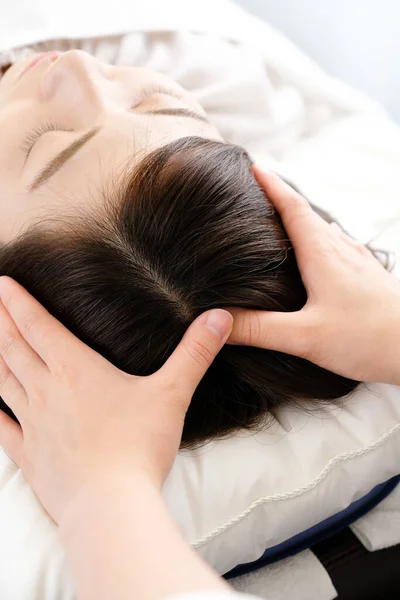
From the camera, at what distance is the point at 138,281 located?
0.72m

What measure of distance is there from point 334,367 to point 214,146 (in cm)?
34

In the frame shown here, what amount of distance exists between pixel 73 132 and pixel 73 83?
0.10 meters

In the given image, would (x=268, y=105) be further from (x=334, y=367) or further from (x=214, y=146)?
(x=334, y=367)


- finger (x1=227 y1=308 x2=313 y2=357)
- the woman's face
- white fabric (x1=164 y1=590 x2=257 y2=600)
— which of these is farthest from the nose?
white fabric (x1=164 y1=590 x2=257 y2=600)

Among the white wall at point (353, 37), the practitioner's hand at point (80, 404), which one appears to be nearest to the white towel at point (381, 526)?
the practitioner's hand at point (80, 404)

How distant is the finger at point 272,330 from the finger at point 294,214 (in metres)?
0.12

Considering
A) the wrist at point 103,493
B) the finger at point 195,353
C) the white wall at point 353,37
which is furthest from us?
the white wall at point 353,37

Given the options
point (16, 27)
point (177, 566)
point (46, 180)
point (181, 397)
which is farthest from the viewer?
point (16, 27)

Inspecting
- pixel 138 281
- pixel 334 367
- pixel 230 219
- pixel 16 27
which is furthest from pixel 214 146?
pixel 16 27

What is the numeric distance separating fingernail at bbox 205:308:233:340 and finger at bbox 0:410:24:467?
28 centimetres

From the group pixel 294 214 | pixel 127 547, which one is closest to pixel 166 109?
pixel 294 214

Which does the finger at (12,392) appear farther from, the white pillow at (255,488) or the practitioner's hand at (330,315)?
the practitioner's hand at (330,315)

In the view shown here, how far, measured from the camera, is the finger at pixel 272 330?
729mm

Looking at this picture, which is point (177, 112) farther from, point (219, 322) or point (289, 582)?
point (289, 582)
